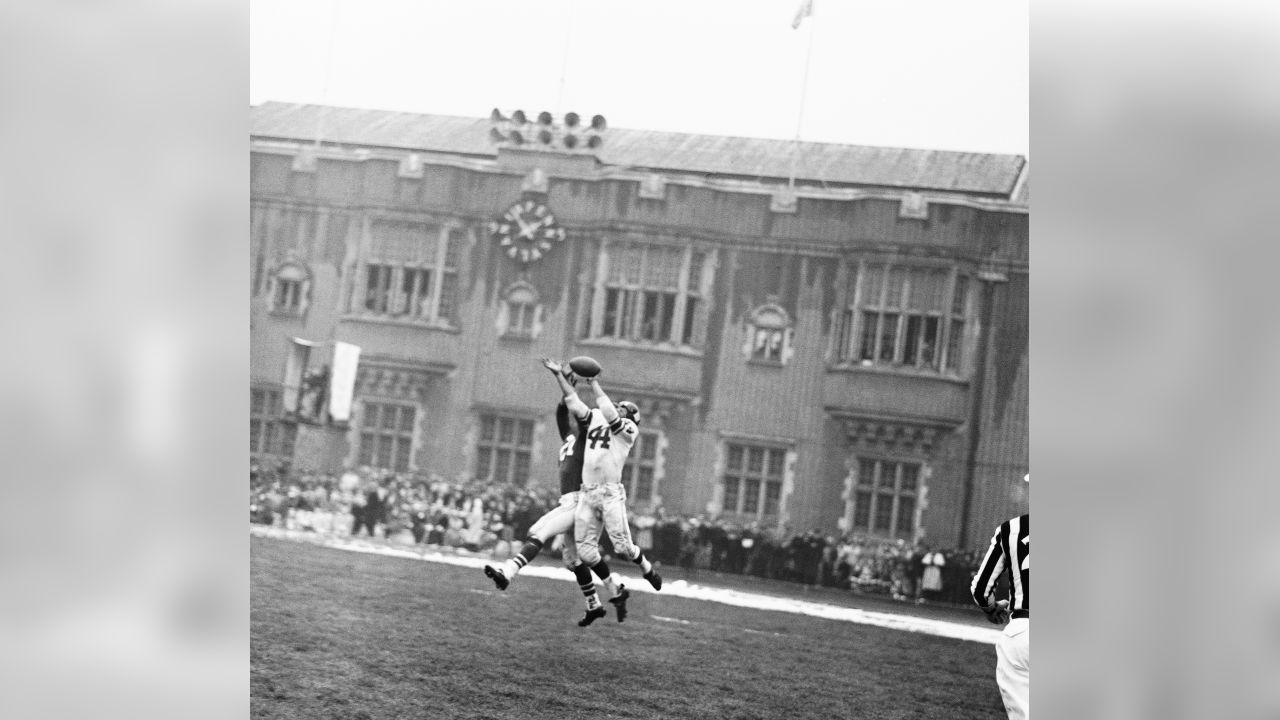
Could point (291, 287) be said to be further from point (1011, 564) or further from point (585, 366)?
point (1011, 564)

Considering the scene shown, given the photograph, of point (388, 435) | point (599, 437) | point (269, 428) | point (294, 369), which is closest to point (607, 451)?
point (599, 437)

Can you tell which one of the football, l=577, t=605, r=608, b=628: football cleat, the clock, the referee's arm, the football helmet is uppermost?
the clock

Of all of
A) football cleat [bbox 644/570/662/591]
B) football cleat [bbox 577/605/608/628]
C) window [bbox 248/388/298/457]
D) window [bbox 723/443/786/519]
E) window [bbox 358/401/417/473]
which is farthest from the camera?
window [bbox 248/388/298/457]

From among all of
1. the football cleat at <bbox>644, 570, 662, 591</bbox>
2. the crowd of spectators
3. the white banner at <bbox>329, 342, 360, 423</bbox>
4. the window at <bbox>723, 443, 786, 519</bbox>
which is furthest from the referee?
the white banner at <bbox>329, 342, 360, 423</bbox>

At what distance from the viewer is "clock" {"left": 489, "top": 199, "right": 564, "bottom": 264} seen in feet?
26.8

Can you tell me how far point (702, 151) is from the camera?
810cm

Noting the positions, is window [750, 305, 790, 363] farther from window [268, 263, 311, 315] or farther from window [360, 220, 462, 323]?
window [268, 263, 311, 315]

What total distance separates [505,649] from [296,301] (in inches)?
104

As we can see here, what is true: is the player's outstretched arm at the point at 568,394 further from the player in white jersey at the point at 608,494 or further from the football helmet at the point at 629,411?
the football helmet at the point at 629,411

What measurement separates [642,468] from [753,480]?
69 centimetres

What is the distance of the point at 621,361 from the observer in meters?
8.03

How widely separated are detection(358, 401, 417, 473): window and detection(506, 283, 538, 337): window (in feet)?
2.76

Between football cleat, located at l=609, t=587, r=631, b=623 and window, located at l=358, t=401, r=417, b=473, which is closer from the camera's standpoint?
football cleat, located at l=609, t=587, r=631, b=623
